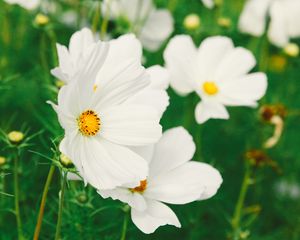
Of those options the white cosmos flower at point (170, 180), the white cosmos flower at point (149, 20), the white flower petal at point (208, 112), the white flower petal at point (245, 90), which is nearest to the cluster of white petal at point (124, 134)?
the white cosmos flower at point (170, 180)

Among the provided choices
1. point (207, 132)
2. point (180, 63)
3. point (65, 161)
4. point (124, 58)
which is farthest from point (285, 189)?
point (65, 161)

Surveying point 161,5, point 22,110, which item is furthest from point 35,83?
point 161,5

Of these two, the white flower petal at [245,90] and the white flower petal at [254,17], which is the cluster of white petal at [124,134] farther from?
the white flower petal at [254,17]

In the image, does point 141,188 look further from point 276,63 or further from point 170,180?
point 276,63

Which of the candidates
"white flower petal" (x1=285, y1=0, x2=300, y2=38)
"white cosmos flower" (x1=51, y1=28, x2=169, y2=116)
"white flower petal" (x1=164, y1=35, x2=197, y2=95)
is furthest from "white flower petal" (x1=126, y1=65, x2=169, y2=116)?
"white flower petal" (x1=285, y1=0, x2=300, y2=38)

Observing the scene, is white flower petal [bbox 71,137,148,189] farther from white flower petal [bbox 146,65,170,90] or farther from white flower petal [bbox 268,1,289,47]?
white flower petal [bbox 268,1,289,47]

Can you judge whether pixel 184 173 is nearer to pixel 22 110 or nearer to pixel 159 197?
pixel 159 197
